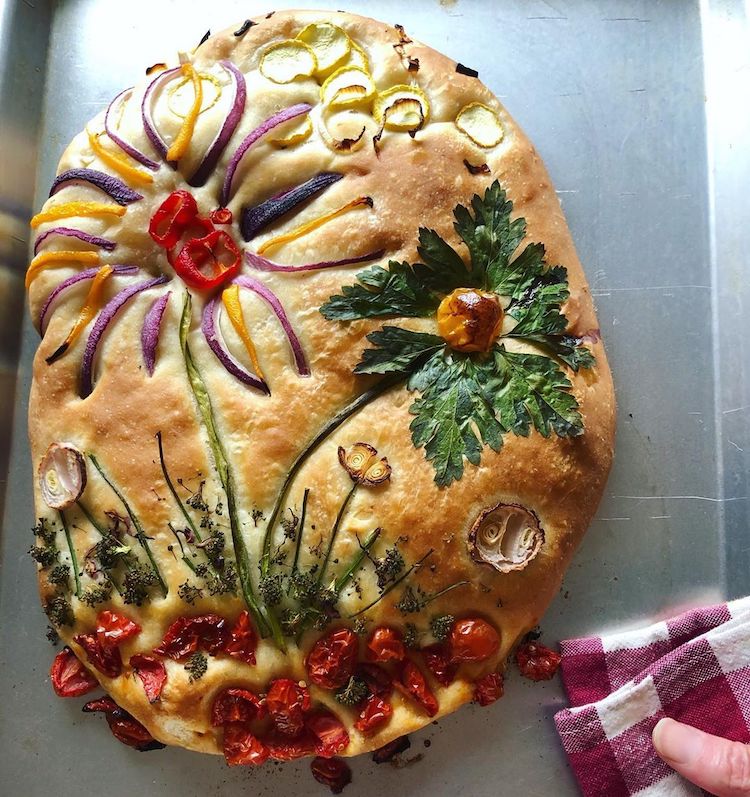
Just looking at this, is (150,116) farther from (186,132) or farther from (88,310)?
(88,310)

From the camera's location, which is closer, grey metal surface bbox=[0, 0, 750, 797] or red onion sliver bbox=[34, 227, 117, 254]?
red onion sliver bbox=[34, 227, 117, 254]

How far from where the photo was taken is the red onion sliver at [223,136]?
277 centimetres

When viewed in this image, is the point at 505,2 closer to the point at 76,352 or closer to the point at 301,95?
the point at 301,95

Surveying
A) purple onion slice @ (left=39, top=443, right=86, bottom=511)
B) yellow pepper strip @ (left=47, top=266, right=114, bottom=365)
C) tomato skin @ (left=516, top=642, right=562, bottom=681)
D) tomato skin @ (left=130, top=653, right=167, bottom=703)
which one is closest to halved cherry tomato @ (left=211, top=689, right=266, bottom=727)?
tomato skin @ (left=130, top=653, right=167, bottom=703)

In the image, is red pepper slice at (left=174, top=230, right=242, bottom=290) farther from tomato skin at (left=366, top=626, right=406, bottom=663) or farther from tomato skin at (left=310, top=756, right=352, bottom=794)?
tomato skin at (left=310, top=756, right=352, bottom=794)

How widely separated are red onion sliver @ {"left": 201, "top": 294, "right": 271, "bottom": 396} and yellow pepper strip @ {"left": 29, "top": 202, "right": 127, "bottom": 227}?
0.44 m

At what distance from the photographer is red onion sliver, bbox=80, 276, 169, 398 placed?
8.93 feet

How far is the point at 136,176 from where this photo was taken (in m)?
2.77

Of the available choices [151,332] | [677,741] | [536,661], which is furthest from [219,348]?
[677,741]

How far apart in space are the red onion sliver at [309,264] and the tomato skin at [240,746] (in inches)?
57.7

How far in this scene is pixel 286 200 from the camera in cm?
275

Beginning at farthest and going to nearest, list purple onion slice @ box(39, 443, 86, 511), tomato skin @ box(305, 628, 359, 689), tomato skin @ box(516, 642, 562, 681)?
tomato skin @ box(516, 642, 562, 681)
purple onion slice @ box(39, 443, 86, 511)
tomato skin @ box(305, 628, 359, 689)

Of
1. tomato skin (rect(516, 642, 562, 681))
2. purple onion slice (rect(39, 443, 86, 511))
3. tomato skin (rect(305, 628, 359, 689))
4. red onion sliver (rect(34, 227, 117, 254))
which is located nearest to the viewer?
tomato skin (rect(305, 628, 359, 689))

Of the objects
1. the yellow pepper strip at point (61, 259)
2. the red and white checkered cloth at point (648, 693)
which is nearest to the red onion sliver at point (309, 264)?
the yellow pepper strip at point (61, 259)
